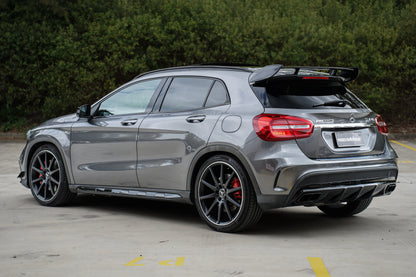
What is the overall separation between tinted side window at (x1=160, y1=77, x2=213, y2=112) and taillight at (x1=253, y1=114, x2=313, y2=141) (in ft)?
3.24

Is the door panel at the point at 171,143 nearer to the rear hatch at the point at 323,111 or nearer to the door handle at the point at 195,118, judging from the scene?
the door handle at the point at 195,118

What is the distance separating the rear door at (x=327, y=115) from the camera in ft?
20.8

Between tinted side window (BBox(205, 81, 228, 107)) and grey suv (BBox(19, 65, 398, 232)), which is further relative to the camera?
tinted side window (BBox(205, 81, 228, 107))

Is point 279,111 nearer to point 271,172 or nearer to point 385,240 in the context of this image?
point 271,172

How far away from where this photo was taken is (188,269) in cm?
511

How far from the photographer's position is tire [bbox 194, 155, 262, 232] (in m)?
6.43

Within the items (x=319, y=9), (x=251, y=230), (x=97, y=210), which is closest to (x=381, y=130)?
(x=251, y=230)

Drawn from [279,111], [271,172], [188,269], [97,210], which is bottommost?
[97,210]

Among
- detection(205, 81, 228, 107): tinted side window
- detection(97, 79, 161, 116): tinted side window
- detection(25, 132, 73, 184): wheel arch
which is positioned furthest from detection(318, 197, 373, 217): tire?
detection(25, 132, 73, 184): wheel arch

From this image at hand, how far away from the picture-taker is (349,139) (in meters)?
6.56

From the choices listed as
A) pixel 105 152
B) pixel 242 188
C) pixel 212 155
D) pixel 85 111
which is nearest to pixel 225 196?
pixel 242 188

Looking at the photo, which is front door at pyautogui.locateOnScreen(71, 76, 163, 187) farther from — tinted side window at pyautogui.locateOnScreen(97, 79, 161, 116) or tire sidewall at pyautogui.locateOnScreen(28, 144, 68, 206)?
tire sidewall at pyautogui.locateOnScreen(28, 144, 68, 206)

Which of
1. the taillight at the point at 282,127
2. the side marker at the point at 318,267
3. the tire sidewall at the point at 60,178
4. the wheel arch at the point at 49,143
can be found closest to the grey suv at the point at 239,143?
the taillight at the point at 282,127

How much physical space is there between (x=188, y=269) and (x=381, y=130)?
294 cm
